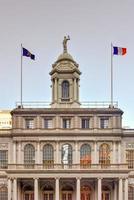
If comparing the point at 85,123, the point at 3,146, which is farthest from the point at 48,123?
the point at 3,146

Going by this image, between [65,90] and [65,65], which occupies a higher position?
[65,65]

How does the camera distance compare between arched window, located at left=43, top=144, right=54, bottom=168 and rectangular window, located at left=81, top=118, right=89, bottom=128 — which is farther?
rectangular window, located at left=81, top=118, right=89, bottom=128

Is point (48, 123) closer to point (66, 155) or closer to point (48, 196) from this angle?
point (66, 155)

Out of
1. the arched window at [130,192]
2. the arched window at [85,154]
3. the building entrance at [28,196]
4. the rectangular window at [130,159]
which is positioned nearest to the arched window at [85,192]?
the arched window at [85,154]

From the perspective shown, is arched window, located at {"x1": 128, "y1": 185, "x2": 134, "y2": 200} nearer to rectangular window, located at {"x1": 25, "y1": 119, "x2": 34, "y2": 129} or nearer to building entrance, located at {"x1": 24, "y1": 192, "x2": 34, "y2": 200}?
building entrance, located at {"x1": 24, "y1": 192, "x2": 34, "y2": 200}

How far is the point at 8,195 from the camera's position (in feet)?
245

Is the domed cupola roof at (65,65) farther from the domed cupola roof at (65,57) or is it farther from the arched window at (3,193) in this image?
the arched window at (3,193)

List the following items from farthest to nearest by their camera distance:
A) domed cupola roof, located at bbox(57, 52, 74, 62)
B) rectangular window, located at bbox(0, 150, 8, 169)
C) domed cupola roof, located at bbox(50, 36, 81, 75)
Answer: domed cupola roof, located at bbox(57, 52, 74, 62) → domed cupola roof, located at bbox(50, 36, 81, 75) → rectangular window, located at bbox(0, 150, 8, 169)

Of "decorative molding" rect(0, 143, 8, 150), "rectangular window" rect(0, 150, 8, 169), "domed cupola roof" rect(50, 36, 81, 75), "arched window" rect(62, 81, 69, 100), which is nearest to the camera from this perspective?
"rectangular window" rect(0, 150, 8, 169)

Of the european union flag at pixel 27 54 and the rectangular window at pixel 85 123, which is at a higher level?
the european union flag at pixel 27 54

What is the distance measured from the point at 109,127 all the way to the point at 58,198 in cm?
1101

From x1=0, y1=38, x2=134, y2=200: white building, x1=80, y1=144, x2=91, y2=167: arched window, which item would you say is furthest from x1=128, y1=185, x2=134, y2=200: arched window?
x1=80, y1=144, x2=91, y2=167: arched window

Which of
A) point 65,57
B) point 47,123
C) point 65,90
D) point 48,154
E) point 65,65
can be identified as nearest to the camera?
Result: point 48,154

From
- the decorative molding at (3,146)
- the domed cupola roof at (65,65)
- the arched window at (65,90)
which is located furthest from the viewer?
the domed cupola roof at (65,65)
